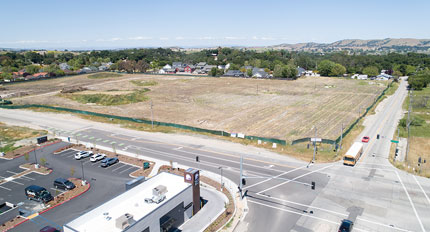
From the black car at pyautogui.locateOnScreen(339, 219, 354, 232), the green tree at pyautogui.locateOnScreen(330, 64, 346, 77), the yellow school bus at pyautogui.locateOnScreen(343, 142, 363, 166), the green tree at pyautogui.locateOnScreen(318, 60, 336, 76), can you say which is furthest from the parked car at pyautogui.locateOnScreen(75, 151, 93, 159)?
the green tree at pyautogui.locateOnScreen(330, 64, 346, 77)

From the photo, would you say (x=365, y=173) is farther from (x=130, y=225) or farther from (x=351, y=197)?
(x=130, y=225)

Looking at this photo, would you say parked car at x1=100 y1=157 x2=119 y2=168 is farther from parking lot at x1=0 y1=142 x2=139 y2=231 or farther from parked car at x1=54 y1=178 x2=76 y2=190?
parked car at x1=54 y1=178 x2=76 y2=190

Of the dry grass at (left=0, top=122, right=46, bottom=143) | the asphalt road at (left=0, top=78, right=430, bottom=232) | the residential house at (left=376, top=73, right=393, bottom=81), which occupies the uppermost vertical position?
the residential house at (left=376, top=73, right=393, bottom=81)

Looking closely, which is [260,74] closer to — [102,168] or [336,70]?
[336,70]

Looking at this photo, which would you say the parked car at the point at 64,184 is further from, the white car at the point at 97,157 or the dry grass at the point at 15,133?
the dry grass at the point at 15,133

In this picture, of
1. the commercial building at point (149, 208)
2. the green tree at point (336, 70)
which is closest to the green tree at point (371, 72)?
the green tree at point (336, 70)

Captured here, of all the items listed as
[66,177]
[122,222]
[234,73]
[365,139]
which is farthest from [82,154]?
[234,73]

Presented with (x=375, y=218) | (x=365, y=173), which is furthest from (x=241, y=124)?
(x=375, y=218)
